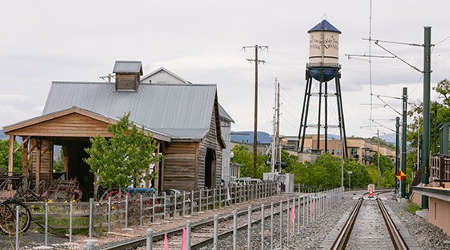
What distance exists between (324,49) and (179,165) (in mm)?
49805

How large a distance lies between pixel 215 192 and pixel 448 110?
92.0ft

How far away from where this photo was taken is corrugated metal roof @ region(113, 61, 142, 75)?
158 feet

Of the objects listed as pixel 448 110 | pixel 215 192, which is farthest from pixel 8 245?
pixel 448 110

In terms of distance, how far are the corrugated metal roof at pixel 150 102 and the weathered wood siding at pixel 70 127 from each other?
7039 millimetres

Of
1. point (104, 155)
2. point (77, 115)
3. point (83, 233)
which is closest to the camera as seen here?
point (83, 233)

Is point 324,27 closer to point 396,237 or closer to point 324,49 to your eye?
point 324,49

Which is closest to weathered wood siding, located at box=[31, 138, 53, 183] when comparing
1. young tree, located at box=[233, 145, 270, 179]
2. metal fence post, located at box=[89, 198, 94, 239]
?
metal fence post, located at box=[89, 198, 94, 239]

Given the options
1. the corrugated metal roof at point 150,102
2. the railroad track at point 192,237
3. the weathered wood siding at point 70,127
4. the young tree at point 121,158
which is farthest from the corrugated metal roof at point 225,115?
the railroad track at point 192,237

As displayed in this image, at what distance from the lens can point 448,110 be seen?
203ft

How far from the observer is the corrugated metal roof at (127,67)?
158ft

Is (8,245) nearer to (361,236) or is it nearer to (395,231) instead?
(361,236)

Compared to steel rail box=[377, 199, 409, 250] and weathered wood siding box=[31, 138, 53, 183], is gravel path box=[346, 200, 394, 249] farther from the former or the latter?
weathered wood siding box=[31, 138, 53, 183]

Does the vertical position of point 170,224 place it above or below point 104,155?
below

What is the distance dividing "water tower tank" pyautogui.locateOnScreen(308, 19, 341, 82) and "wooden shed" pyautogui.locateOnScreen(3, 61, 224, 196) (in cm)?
4038
